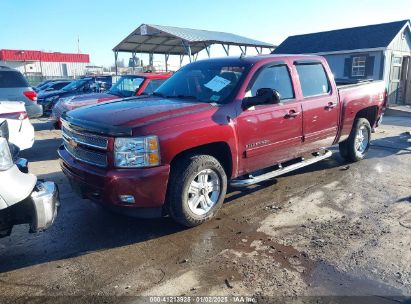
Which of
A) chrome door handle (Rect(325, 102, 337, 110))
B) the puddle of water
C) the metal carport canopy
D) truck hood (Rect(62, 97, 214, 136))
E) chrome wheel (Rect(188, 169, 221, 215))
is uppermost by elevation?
the metal carport canopy

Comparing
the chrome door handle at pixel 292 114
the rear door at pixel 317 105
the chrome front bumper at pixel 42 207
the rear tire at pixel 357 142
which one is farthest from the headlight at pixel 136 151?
the rear tire at pixel 357 142

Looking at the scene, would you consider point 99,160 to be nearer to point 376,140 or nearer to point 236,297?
point 236,297

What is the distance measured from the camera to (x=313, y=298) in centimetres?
300

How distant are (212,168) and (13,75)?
7.93m

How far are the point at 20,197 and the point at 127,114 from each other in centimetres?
156

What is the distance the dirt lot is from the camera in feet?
10.4

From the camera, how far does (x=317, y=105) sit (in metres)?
5.64

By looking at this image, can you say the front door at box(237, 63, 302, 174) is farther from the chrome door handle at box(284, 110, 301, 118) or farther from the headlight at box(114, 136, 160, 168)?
the headlight at box(114, 136, 160, 168)

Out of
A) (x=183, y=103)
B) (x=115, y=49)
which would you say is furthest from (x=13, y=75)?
(x=115, y=49)

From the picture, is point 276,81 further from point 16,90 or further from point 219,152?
point 16,90

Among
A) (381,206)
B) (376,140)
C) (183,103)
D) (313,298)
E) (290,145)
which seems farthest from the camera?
(376,140)

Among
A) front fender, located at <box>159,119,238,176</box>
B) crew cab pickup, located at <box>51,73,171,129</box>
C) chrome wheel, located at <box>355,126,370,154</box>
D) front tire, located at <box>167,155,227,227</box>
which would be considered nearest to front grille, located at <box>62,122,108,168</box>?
front fender, located at <box>159,119,238,176</box>

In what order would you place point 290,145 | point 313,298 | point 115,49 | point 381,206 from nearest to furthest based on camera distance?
1. point 313,298
2. point 381,206
3. point 290,145
4. point 115,49

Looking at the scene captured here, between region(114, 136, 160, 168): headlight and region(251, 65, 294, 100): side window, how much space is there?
66.5 inches
